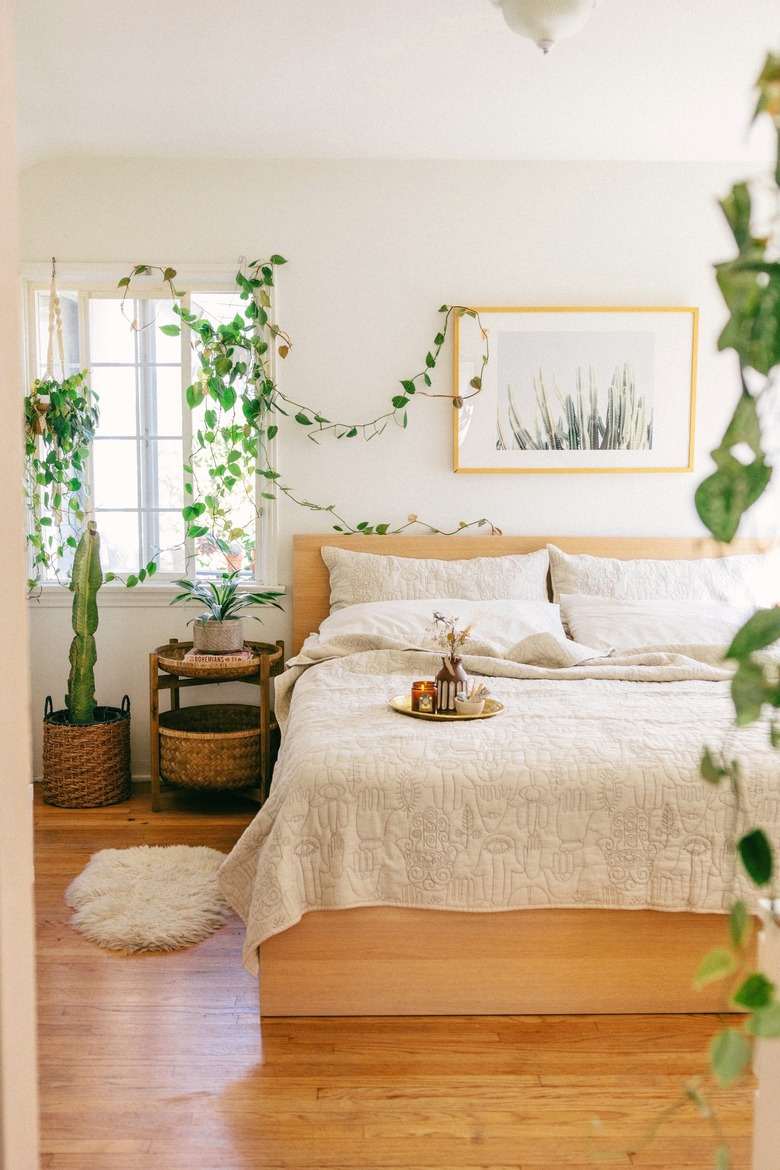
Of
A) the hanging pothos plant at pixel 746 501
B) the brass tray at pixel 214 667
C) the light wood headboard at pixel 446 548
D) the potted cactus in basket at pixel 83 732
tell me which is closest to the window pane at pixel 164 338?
the potted cactus in basket at pixel 83 732

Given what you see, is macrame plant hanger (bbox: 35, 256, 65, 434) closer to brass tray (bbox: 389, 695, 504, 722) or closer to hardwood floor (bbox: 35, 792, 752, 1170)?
brass tray (bbox: 389, 695, 504, 722)

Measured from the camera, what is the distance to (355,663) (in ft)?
10.8

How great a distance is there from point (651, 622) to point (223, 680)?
5.30 ft

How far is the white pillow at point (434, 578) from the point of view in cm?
383

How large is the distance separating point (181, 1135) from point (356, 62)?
2.97m

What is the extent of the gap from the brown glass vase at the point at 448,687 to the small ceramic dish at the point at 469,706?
0.05ft

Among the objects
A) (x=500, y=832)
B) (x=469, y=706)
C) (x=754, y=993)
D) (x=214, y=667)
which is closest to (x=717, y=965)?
(x=754, y=993)

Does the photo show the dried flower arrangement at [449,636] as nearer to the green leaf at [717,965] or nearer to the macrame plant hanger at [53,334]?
Result: the macrame plant hanger at [53,334]

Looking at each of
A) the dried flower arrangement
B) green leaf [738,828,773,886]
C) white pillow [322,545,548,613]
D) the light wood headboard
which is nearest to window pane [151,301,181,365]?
the light wood headboard

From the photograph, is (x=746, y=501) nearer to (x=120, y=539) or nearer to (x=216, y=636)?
(x=216, y=636)

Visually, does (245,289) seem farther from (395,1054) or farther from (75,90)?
(395,1054)

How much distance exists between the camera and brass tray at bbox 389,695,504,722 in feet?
8.73

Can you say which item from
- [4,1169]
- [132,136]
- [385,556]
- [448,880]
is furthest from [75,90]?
[4,1169]

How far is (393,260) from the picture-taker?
13.5ft
